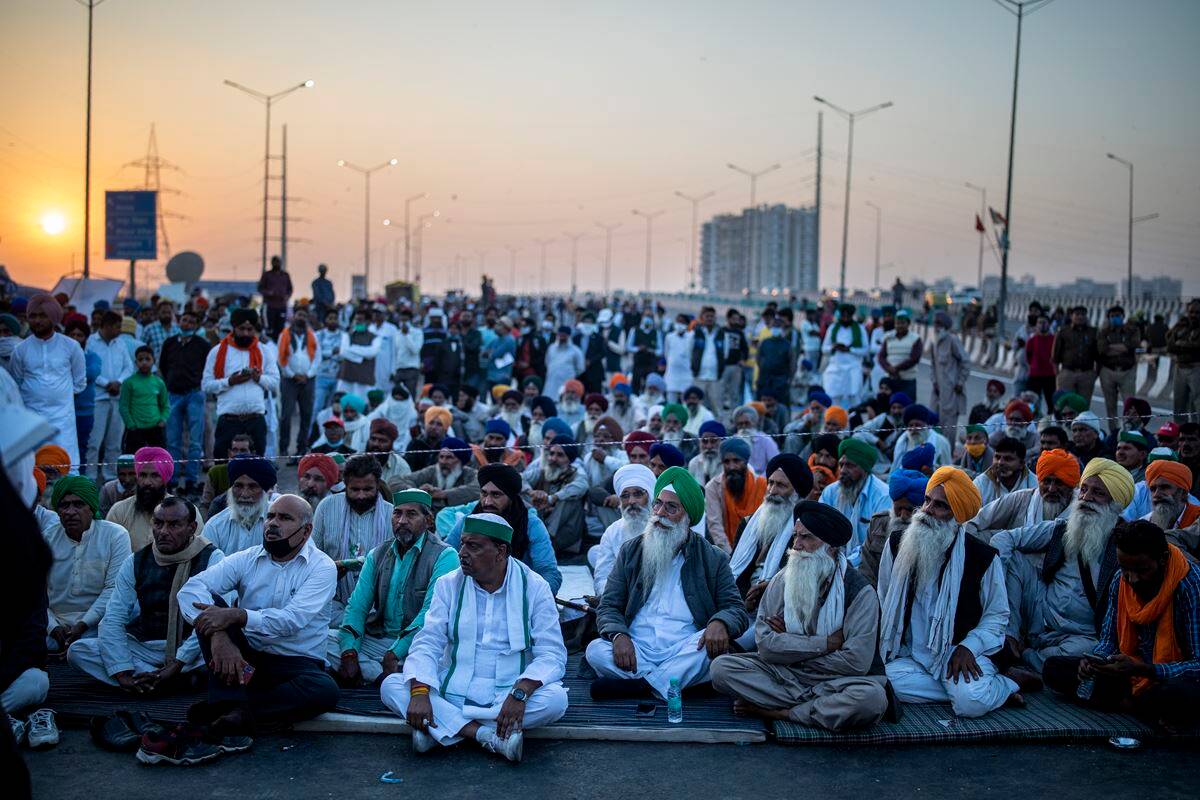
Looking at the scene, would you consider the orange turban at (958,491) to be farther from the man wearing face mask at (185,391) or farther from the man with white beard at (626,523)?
the man wearing face mask at (185,391)

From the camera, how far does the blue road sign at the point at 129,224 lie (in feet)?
119

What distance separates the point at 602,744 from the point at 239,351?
6.73m

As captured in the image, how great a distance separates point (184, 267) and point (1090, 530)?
28.5m

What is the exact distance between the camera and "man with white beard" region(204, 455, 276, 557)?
277 inches

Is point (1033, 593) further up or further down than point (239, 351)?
further down

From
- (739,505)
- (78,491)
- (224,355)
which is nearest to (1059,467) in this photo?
(739,505)

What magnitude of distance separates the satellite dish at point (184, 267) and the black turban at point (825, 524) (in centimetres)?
2749

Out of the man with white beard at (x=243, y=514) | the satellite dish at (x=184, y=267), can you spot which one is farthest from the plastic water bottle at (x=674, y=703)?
the satellite dish at (x=184, y=267)

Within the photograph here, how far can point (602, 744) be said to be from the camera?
562 cm

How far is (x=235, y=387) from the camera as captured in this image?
1098cm

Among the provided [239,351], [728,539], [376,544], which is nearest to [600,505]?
[728,539]

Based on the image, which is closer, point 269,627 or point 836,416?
point 269,627

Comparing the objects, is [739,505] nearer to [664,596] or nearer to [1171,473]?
[664,596]

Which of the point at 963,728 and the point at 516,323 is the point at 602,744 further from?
the point at 516,323
